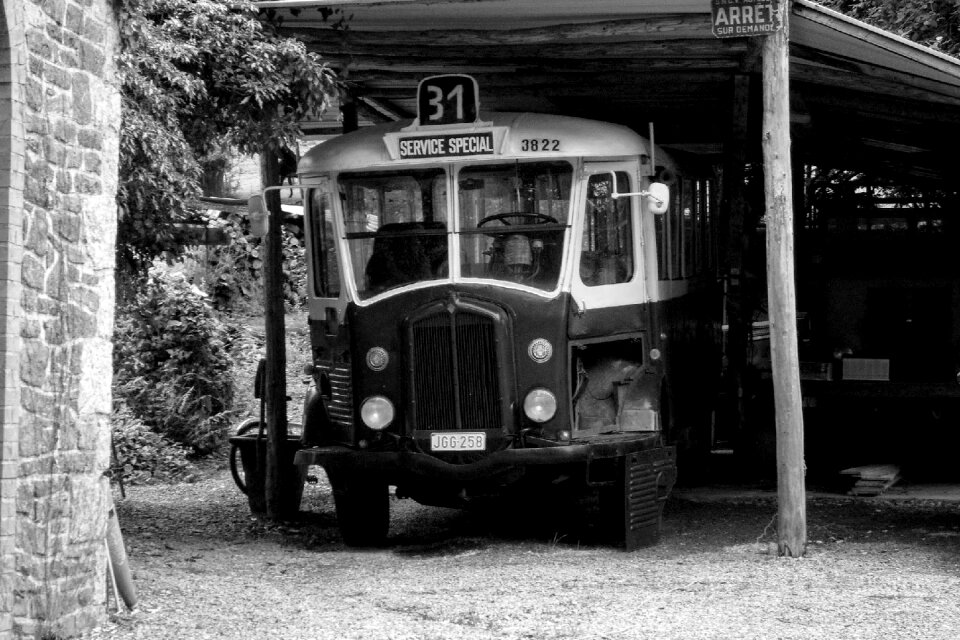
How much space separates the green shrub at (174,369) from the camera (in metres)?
15.8

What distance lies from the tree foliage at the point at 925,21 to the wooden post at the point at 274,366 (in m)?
6.96

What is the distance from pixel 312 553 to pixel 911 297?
5992 mm

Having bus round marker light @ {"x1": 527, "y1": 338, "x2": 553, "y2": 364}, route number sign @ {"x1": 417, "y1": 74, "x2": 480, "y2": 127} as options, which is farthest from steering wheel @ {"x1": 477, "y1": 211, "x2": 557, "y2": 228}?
bus round marker light @ {"x1": 527, "y1": 338, "x2": 553, "y2": 364}

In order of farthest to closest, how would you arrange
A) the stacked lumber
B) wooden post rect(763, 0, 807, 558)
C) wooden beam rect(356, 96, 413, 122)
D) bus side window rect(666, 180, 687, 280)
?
wooden beam rect(356, 96, 413, 122) < the stacked lumber < bus side window rect(666, 180, 687, 280) < wooden post rect(763, 0, 807, 558)

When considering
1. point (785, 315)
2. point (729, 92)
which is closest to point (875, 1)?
point (729, 92)

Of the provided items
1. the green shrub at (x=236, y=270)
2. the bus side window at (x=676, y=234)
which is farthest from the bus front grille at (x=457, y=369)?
the green shrub at (x=236, y=270)

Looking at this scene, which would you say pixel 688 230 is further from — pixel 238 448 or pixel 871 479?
pixel 238 448

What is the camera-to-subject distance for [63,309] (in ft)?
21.7

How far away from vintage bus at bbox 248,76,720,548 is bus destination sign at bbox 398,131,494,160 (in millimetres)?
10

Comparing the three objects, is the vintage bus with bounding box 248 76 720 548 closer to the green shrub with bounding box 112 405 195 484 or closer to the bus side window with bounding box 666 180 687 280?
the bus side window with bounding box 666 180 687 280

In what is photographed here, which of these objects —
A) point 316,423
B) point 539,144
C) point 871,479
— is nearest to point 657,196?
point 539,144

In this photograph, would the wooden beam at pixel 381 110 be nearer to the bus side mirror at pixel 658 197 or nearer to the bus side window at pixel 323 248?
the bus side window at pixel 323 248

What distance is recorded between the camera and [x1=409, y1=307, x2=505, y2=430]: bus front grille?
9156mm

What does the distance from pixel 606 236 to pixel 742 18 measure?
5.69ft
